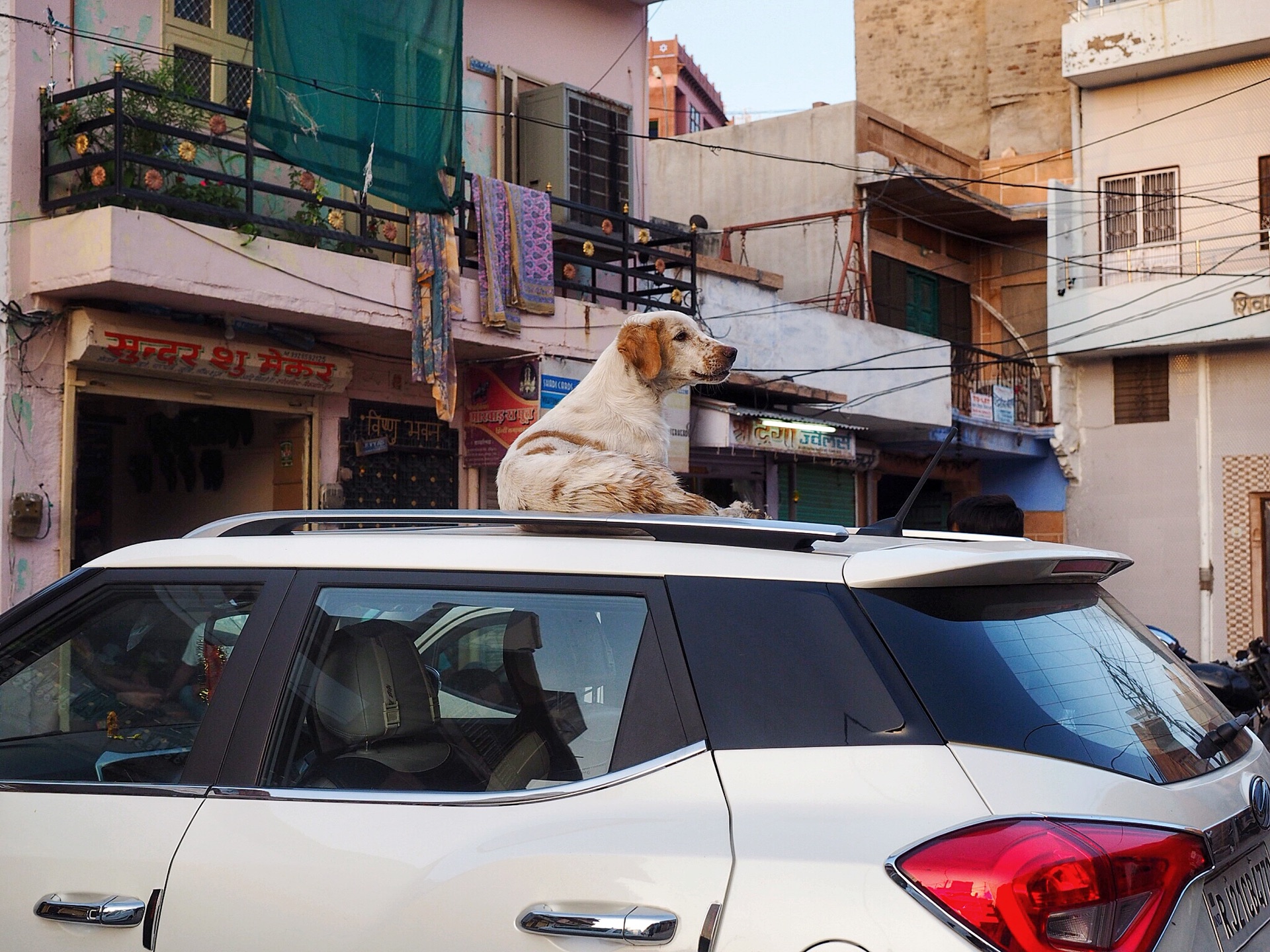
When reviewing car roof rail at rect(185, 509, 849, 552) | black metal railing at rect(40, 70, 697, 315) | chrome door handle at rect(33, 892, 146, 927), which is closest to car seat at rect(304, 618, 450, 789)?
car roof rail at rect(185, 509, 849, 552)

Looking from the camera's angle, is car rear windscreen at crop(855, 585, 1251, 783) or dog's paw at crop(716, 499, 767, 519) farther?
dog's paw at crop(716, 499, 767, 519)

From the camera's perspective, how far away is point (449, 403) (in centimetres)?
1106

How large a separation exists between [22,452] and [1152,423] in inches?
704

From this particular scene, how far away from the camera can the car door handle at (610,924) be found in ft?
6.48

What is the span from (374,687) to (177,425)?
9726mm

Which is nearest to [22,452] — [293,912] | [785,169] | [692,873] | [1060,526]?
[293,912]

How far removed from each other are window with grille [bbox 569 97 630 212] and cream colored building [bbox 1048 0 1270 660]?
10254 millimetres

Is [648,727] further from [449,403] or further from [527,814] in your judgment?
[449,403]

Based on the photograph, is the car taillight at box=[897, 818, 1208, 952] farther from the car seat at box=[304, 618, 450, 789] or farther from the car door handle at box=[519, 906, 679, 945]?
the car seat at box=[304, 618, 450, 789]

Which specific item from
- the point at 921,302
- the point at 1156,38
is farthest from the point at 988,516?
the point at 1156,38

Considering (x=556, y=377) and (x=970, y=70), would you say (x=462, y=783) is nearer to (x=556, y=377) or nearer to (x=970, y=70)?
(x=556, y=377)

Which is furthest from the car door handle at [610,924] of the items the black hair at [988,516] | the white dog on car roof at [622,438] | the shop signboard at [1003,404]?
the shop signboard at [1003,404]

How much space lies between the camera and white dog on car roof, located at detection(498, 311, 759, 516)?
347 cm

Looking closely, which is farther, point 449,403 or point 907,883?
point 449,403
